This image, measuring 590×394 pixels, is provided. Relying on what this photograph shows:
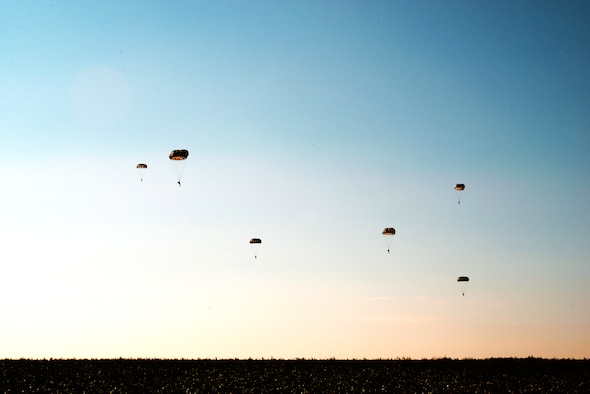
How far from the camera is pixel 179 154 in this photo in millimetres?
46375
